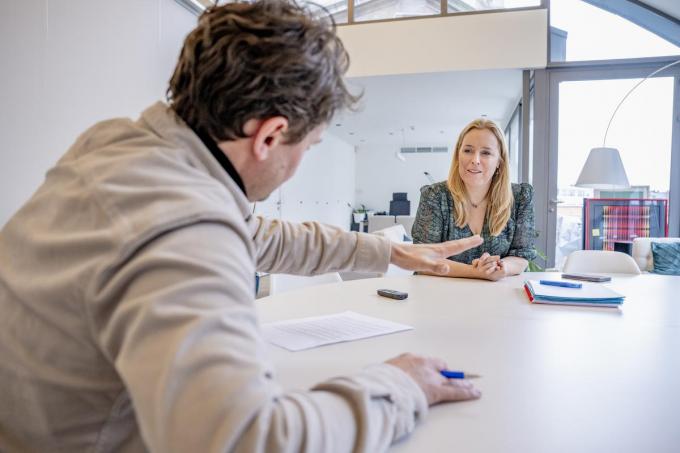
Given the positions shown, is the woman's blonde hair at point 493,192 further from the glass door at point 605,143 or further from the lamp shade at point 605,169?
the glass door at point 605,143

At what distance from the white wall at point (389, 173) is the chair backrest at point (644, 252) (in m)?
7.86

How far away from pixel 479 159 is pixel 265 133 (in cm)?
182

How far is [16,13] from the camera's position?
8.90ft

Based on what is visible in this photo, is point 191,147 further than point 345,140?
No

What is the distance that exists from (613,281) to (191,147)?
6.20 ft

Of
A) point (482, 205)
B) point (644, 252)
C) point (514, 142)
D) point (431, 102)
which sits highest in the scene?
point (431, 102)

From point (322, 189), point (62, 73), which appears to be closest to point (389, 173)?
point (322, 189)

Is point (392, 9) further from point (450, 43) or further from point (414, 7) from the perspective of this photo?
point (450, 43)

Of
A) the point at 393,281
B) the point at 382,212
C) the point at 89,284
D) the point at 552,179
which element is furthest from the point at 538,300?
the point at 382,212

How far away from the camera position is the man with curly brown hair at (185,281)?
1.32 ft

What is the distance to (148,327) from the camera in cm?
40

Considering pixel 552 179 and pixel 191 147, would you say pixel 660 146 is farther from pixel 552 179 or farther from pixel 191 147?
pixel 191 147

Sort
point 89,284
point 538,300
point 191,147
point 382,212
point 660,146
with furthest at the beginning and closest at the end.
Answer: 1. point 382,212
2. point 660,146
3. point 538,300
4. point 191,147
5. point 89,284

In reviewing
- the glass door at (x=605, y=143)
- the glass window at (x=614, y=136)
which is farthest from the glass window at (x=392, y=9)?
the glass window at (x=614, y=136)
